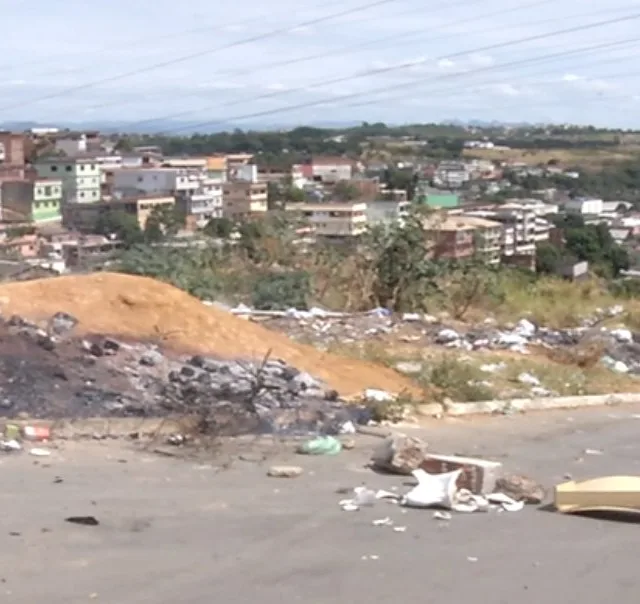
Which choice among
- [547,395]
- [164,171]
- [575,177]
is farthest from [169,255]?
[575,177]

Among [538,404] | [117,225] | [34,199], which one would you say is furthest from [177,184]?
[538,404]

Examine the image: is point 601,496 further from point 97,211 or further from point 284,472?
point 97,211

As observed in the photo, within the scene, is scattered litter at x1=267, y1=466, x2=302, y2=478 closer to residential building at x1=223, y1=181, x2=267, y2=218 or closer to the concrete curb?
the concrete curb

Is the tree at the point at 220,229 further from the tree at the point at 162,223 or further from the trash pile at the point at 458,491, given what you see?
the trash pile at the point at 458,491

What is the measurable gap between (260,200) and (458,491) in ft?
131

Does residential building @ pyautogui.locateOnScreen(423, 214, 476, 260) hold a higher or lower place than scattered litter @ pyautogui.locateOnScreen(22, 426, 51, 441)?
higher

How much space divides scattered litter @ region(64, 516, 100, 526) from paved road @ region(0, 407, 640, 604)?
0.16ft

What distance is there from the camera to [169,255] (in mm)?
17391

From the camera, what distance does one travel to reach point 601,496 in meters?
6.86

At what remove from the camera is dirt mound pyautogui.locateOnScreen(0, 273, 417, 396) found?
1088 cm

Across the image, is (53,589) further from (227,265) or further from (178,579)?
(227,265)

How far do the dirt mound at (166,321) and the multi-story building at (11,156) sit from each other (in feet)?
135

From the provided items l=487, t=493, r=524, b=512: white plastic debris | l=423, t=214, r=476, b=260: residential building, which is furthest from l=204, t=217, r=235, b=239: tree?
l=487, t=493, r=524, b=512: white plastic debris

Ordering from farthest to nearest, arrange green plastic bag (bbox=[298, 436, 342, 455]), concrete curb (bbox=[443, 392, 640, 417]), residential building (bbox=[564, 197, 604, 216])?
residential building (bbox=[564, 197, 604, 216]) < concrete curb (bbox=[443, 392, 640, 417]) < green plastic bag (bbox=[298, 436, 342, 455])
